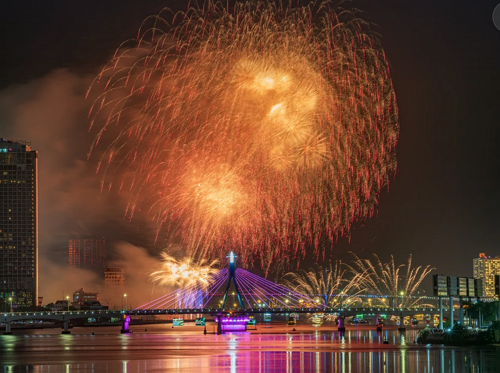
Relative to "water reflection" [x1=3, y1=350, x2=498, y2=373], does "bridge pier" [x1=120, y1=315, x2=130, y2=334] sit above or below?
below

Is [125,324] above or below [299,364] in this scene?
below

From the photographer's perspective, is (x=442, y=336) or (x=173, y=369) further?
(x=442, y=336)

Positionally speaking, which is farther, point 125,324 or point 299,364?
point 125,324

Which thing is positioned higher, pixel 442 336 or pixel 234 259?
pixel 234 259

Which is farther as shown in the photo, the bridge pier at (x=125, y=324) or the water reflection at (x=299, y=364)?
the bridge pier at (x=125, y=324)

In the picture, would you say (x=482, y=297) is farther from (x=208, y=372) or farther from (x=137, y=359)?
(x=208, y=372)

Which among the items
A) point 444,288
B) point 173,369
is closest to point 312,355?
point 173,369

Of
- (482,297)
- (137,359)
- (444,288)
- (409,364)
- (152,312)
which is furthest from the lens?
(152,312)

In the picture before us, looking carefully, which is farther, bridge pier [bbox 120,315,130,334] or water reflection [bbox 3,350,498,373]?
bridge pier [bbox 120,315,130,334]

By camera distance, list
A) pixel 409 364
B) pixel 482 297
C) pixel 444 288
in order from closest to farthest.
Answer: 1. pixel 409 364
2. pixel 444 288
3. pixel 482 297

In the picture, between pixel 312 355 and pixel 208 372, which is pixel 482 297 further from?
pixel 208 372

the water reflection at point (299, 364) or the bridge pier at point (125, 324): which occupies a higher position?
the water reflection at point (299, 364)
